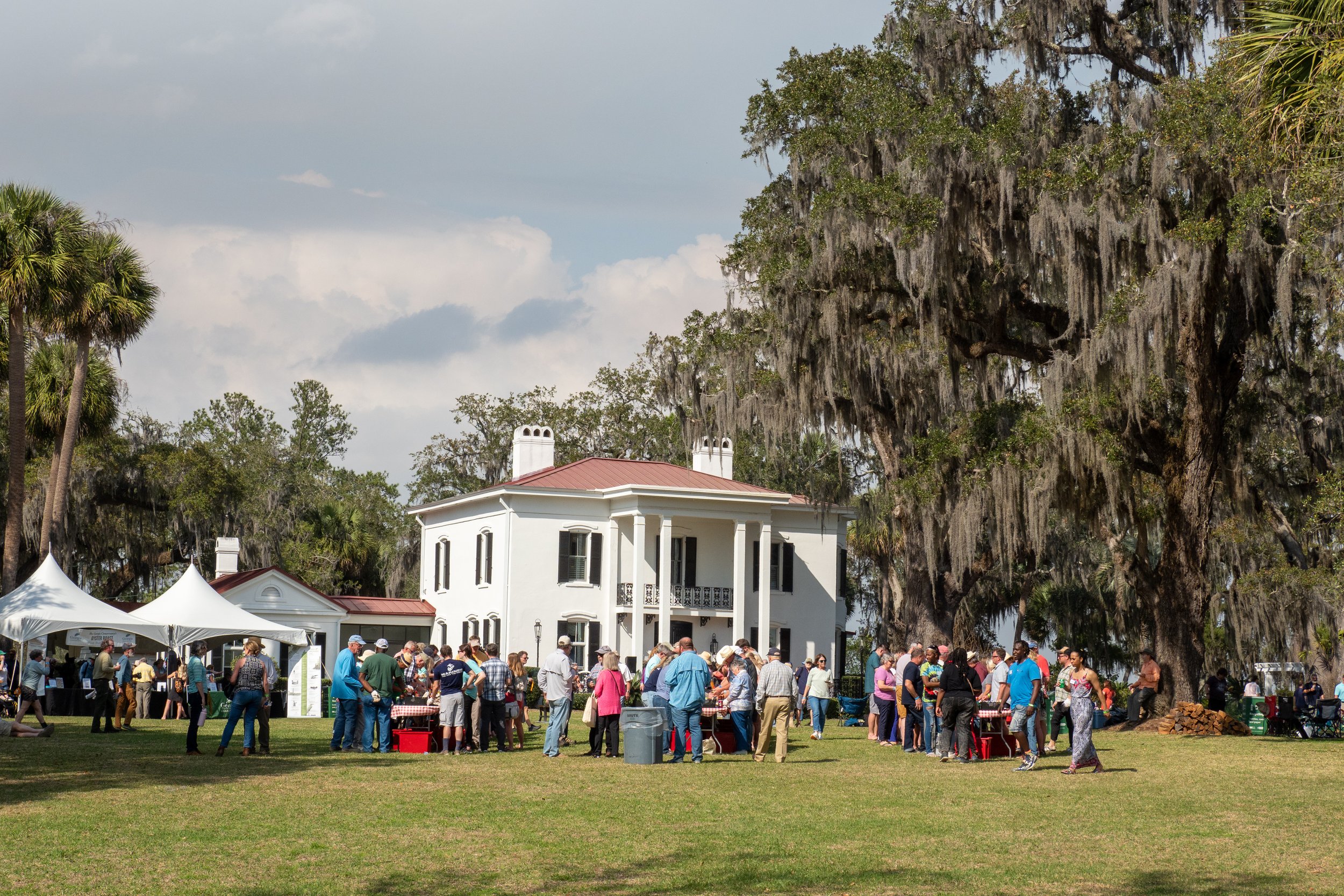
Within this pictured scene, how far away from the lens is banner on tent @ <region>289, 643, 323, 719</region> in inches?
1115

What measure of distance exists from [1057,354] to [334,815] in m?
14.6

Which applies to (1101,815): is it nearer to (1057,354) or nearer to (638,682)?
(1057,354)

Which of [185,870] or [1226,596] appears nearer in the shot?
[185,870]

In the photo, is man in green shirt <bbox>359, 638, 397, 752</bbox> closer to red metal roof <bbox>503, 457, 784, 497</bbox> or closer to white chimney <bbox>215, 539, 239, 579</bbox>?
red metal roof <bbox>503, 457, 784, 497</bbox>

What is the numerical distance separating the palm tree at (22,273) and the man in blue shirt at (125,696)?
908cm

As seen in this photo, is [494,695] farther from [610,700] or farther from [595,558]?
[595,558]

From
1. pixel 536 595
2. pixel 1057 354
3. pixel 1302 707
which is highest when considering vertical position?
pixel 1057 354

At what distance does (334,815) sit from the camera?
10711 millimetres

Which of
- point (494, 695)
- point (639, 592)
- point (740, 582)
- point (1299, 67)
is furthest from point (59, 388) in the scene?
point (1299, 67)

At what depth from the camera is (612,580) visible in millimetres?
39312

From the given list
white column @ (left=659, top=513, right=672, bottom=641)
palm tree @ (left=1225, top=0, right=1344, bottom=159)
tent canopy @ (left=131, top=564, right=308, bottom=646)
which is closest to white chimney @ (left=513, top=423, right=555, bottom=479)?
white column @ (left=659, top=513, right=672, bottom=641)

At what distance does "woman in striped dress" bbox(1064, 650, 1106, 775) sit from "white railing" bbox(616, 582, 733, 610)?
2405 cm

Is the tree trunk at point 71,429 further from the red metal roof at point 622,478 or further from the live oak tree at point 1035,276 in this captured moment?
the live oak tree at point 1035,276

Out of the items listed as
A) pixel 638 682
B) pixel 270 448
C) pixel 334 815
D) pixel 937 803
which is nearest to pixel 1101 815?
pixel 937 803
